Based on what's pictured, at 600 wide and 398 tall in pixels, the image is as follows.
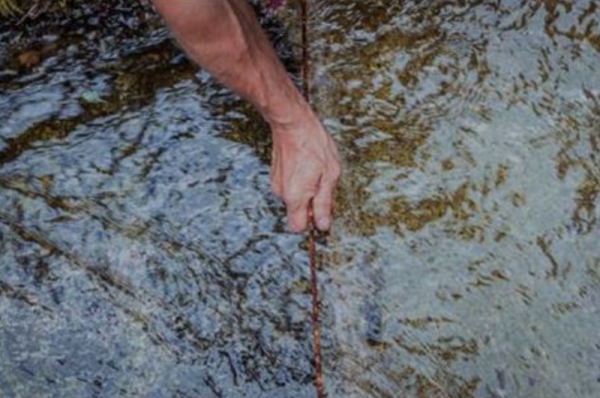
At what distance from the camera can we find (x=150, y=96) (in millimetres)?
2947

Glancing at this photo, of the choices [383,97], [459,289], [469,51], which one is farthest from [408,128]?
[459,289]

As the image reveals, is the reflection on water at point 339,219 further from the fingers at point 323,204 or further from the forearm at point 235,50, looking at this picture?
the forearm at point 235,50

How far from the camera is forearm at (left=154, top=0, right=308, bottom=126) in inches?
82.5

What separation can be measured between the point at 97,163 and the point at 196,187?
338mm

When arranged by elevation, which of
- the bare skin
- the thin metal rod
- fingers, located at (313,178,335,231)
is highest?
the bare skin

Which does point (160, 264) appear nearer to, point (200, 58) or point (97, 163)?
point (97, 163)

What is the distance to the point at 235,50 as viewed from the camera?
2262 mm

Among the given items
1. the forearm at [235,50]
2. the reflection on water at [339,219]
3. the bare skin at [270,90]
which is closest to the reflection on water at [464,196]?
the reflection on water at [339,219]

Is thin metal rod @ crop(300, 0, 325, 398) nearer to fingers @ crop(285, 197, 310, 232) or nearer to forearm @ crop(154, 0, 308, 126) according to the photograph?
fingers @ crop(285, 197, 310, 232)

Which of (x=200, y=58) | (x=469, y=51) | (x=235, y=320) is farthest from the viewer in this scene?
(x=469, y=51)

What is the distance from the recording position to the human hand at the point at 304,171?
2.55 metres

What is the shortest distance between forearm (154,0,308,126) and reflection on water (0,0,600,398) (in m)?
0.31

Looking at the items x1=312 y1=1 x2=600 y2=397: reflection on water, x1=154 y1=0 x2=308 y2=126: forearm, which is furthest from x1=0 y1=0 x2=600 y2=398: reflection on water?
x1=154 y1=0 x2=308 y2=126: forearm

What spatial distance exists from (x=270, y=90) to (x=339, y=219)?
1.43 ft
